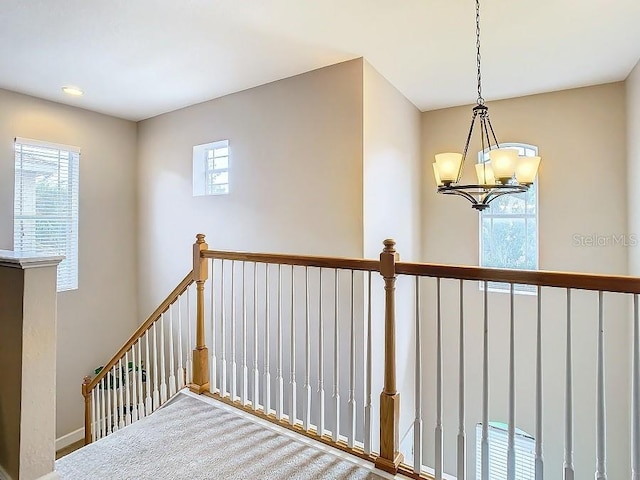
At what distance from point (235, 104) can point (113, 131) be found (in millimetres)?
1947

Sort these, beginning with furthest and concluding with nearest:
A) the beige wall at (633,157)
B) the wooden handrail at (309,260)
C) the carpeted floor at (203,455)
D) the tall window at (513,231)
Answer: the tall window at (513,231) < the beige wall at (633,157) < the wooden handrail at (309,260) < the carpeted floor at (203,455)

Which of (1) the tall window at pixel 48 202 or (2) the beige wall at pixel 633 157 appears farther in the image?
(1) the tall window at pixel 48 202

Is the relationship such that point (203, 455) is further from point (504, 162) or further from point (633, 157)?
point (633, 157)

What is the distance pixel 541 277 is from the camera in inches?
57.8

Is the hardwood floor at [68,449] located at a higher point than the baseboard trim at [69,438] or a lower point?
lower

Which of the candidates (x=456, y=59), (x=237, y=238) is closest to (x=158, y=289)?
(x=237, y=238)

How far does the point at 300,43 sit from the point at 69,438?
5.01 m

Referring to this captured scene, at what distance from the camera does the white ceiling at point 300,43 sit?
2484 millimetres

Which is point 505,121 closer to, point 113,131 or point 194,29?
point 194,29

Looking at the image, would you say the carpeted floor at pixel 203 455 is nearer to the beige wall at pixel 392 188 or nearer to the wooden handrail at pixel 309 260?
the wooden handrail at pixel 309 260

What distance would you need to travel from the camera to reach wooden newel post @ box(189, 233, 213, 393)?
271cm

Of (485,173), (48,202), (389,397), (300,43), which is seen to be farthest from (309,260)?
(48,202)

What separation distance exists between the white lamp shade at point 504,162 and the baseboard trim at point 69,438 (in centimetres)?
528

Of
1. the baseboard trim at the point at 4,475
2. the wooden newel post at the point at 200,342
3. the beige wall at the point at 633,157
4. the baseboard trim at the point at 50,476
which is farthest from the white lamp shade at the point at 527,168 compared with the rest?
the baseboard trim at the point at 4,475
